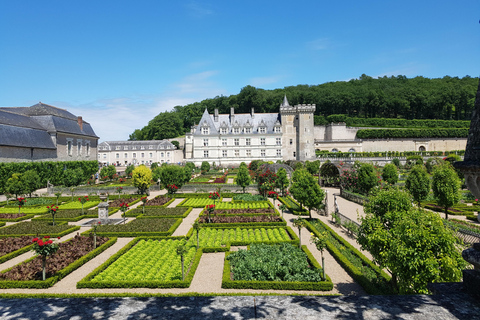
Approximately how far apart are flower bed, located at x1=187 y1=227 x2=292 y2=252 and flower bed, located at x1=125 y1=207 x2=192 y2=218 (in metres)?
4.24

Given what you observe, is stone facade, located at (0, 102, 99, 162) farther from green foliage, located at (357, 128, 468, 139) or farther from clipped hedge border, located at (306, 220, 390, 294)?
green foliage, located at (357, 128, 468, 139)

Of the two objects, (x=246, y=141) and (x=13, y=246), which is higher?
(x=246, y=141)

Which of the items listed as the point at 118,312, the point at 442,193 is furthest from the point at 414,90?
the point at 118,312

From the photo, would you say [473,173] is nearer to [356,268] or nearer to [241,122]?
[356,268]

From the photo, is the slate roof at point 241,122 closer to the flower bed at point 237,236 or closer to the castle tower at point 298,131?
the castle tower at point 298,131

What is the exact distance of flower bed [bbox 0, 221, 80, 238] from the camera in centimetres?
1530

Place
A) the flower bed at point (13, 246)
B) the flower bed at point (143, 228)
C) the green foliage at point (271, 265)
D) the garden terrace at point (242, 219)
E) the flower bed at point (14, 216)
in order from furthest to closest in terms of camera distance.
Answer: the flower bed at point (14, 216) → the garden terrace at point (242, 219) → the flower bed at point (143, 228) → the flower bed at point (13, 246) → the green foliage at point (271, 265)

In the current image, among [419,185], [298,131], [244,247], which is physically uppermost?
Answer: [298,131]

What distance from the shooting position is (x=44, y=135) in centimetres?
3616

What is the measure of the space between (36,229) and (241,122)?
146 feet

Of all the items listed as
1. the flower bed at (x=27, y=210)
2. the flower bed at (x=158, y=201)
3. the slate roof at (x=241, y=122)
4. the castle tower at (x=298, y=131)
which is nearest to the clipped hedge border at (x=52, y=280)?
the flower bed at (x=158, y=201)

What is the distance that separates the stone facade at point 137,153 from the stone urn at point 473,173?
60.6m

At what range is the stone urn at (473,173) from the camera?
2930mm

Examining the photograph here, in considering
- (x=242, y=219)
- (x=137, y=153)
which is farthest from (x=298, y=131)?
(x=242, y=219)
